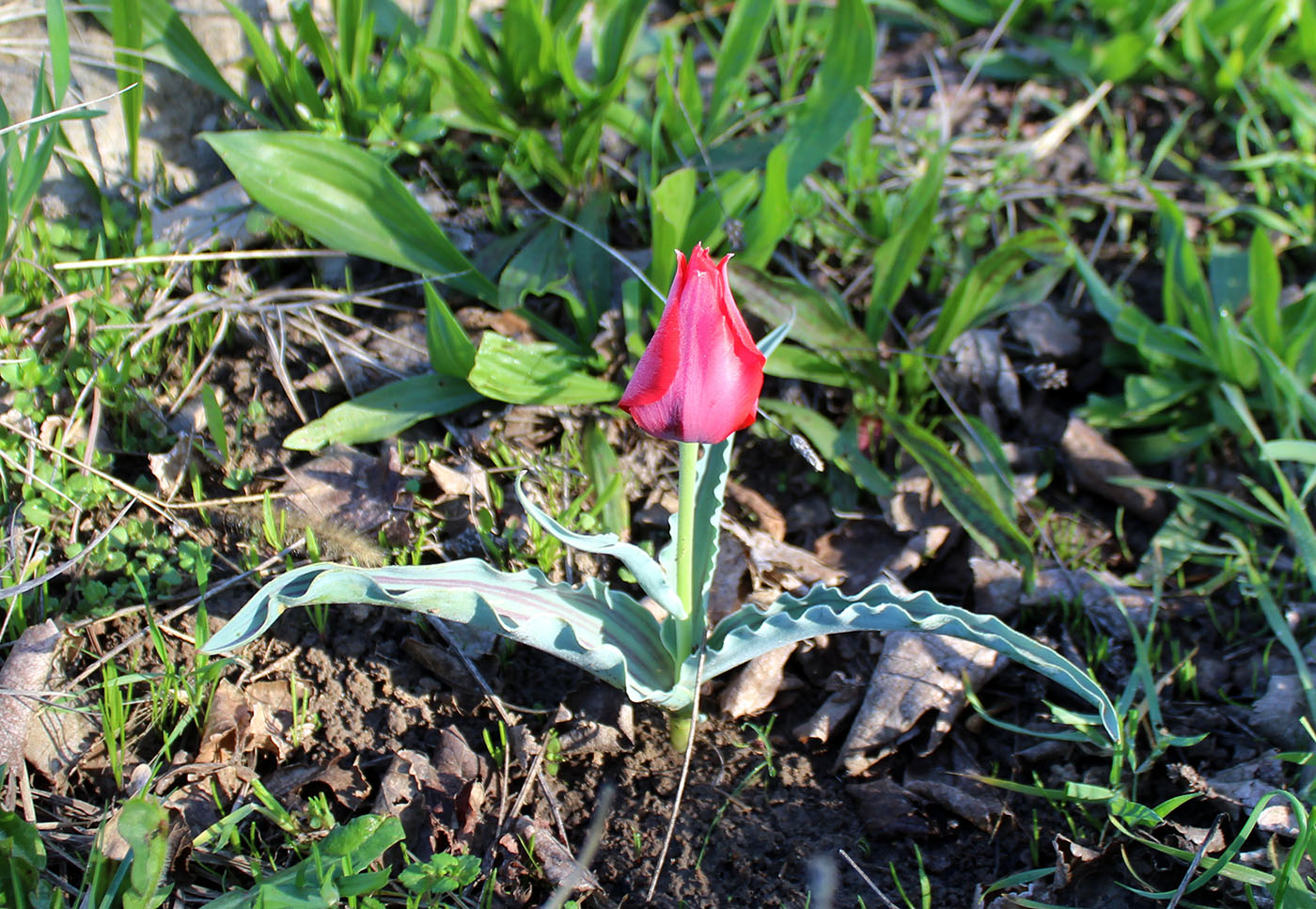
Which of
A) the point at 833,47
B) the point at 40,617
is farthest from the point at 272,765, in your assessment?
the point at 833,47

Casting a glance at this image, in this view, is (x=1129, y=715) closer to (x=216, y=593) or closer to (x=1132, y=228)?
(x=1132, y=228)

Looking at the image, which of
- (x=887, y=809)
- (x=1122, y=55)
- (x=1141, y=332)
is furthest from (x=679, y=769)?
(x=1122, y=55)

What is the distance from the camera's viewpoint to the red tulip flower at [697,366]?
1.46 m

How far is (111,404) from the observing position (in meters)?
2.32

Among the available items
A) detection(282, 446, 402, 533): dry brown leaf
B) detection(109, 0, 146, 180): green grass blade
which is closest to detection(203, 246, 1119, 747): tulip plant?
detection(282, 446, 402, 533): dry brown leaf

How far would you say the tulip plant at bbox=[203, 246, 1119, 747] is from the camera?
1.49m

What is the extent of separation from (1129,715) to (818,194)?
5.18ft

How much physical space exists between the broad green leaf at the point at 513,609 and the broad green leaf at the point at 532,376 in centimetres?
57

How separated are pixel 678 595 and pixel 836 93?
66.0 inches

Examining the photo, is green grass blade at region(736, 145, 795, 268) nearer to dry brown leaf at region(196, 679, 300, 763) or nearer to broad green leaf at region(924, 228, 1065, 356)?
broad green leaf at region(924, 228, 1065, 356)

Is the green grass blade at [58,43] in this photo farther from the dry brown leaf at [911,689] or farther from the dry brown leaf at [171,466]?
the dry brown leaf at [911,689]

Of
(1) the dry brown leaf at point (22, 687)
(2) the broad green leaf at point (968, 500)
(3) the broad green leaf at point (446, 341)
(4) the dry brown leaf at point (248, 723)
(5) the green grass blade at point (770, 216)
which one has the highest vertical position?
(5) the green grass blade at point (770, 216)

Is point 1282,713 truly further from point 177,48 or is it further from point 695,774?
point 177,48

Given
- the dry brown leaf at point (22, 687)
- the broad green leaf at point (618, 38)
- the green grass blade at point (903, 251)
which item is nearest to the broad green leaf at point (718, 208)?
the green grass blade at point (903, 251)
